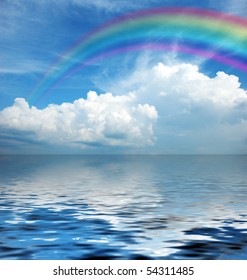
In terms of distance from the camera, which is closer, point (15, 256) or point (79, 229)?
point (15, 256)

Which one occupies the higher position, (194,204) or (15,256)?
(194,204)

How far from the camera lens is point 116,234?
966 inches

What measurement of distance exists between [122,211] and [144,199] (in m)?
8.54

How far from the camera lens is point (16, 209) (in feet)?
115

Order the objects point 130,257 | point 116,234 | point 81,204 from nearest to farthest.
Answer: point 130,257 < point 116,234 < point 81,204

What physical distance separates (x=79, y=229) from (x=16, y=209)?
1100 centimetres

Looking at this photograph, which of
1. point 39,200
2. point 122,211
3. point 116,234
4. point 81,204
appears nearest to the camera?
point 116,234

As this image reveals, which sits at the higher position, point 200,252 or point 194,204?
point 194,204

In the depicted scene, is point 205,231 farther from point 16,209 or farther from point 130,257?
point 16,209

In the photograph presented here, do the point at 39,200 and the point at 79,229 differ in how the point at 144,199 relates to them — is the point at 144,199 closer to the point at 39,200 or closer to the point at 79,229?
the point at 39,200

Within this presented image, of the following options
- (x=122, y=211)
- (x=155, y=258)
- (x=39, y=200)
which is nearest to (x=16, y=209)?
(x=39, y=200)
